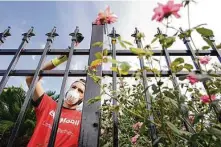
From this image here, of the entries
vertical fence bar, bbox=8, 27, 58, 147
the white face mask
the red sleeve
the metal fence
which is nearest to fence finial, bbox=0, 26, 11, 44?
the metal fence

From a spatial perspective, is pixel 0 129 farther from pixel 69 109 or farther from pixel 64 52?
pixel 64 52

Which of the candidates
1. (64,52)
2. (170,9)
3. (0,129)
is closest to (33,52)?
(64,52)

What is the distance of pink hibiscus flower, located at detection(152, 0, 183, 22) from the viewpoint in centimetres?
99

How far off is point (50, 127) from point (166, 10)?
2.04 m

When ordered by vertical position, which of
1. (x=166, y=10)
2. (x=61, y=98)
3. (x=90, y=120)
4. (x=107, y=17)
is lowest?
(x=90, y=120)

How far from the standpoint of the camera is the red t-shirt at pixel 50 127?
2.45m

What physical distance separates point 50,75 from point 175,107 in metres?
0.95

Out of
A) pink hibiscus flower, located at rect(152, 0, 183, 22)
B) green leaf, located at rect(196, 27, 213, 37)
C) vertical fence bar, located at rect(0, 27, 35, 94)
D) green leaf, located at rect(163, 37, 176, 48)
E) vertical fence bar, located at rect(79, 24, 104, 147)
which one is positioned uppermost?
vertical fence bar, located at rect(0, 27, 35, 94)

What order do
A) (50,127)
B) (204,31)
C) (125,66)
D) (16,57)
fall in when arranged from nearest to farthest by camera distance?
(204,31) < (125,66) < (16,57) < (50,127)

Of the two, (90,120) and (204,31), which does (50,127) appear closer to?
(90,120)

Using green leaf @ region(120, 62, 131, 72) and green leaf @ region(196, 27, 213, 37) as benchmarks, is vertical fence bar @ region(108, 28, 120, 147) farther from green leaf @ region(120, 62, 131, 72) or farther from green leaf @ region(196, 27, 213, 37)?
green leaf @ region(196, 27, 213, 37)

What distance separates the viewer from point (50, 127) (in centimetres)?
257

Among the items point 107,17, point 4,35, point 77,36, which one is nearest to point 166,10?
point 107,17

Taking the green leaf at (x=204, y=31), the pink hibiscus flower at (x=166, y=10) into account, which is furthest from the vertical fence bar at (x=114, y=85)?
the green leaf at (x=204, y=31)
